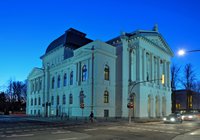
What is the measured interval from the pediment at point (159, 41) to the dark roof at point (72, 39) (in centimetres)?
1918

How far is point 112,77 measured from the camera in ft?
175

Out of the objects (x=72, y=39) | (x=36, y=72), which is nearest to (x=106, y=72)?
(x=72, y=39)

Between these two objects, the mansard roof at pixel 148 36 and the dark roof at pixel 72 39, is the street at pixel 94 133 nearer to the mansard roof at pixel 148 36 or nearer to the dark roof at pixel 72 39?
the mansard roof at pixel 148 36

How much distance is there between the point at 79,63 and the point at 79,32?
19190 millimetres

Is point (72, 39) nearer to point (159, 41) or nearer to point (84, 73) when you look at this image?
point (84, 73)

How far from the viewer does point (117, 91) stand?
5397 cm

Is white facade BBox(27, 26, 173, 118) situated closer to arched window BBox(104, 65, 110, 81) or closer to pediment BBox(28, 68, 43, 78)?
arched window BBox(104, 65, 110, 81)

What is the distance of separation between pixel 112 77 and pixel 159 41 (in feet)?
58.9

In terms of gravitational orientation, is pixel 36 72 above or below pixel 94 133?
above

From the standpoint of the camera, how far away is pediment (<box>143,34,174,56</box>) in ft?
194

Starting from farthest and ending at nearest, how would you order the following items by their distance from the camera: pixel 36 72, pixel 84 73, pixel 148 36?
pixel 36 72 → pixel 148 36 → pixel 84 73

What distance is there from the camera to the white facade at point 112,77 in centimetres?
5025

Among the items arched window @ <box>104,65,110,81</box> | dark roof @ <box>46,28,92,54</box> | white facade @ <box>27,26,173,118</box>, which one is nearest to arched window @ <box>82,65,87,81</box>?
white facade @ <box>27,26,173,118</box>

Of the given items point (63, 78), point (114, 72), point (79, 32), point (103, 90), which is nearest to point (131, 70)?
point (114, 72)
